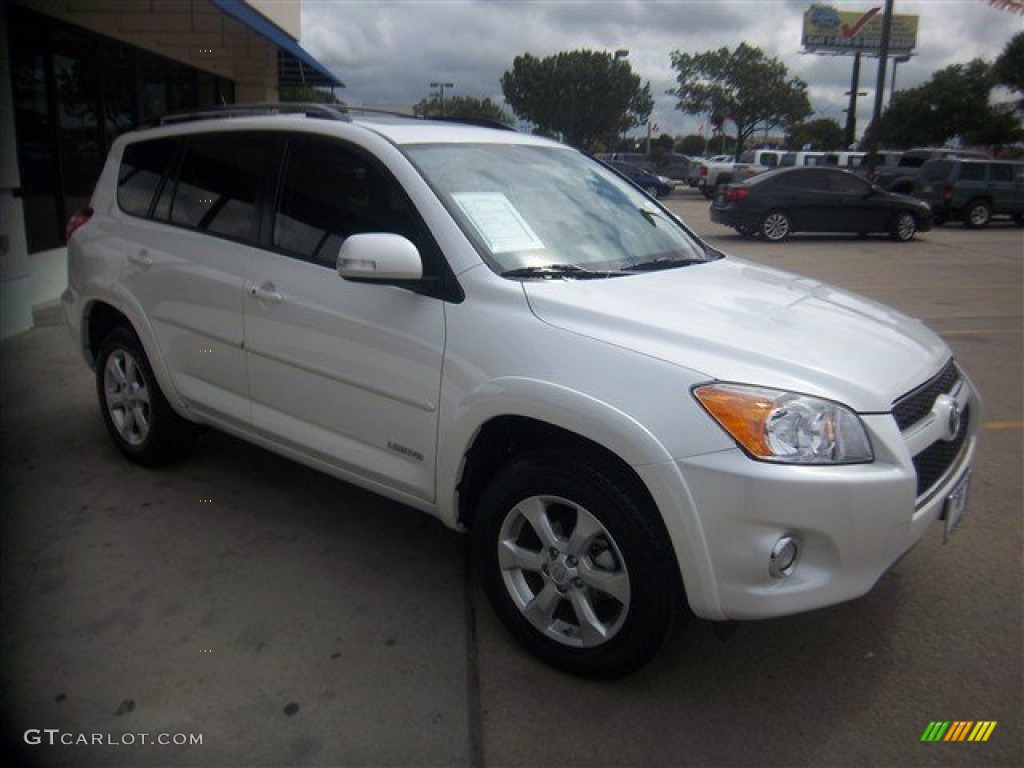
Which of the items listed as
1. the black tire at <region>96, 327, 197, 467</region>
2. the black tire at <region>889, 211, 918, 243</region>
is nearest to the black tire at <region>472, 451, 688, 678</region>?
the black tire at <region>96, 327, 197, 467</region>

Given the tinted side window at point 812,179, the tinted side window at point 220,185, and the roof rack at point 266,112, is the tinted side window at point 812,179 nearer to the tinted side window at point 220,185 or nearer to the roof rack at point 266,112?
the roof rack at point 266,112

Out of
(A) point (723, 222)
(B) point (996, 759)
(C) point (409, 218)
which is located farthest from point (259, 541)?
(A) point (723, 222)

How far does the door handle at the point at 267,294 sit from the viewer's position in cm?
346

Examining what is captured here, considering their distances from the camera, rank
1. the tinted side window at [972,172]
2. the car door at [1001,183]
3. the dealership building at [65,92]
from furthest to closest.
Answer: the car door at [1001,183], the tinted side window at [972,172], the dealership building at [65,92]

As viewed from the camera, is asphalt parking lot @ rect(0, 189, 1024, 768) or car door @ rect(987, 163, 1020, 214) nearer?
asphalt parking lot @ rect(0, 189, 1024, 768)

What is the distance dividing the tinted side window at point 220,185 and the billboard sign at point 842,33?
6211 centimetres

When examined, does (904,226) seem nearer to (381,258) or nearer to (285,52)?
(285,52)

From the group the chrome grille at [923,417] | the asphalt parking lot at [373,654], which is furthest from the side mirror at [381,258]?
the chrome grille at [923,417]

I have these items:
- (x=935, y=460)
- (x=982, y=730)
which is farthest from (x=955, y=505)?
(x=982, y=730)

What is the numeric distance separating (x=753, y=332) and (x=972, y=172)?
21599mm

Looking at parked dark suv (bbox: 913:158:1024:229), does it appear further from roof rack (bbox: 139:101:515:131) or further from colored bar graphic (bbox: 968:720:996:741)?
colored bar graphic (bbox: 968:720:996:741)

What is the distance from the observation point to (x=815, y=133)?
69.6 m

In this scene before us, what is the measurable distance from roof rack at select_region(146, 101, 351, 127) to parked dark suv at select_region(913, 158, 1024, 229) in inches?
816

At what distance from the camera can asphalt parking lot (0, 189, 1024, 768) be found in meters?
2.53
